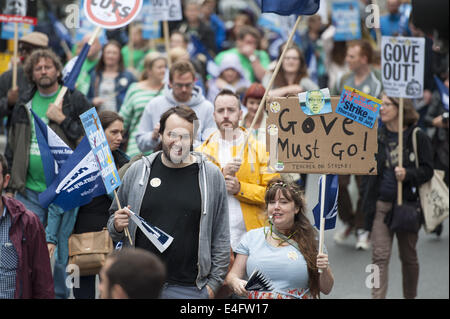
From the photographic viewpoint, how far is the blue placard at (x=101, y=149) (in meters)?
5.69

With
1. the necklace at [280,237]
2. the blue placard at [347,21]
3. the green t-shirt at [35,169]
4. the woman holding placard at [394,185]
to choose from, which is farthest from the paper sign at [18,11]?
the blue placard at [347,21]

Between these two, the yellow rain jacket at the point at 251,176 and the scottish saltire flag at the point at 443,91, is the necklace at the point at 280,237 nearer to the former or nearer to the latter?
the yellow rain jacket at the point at 251,176

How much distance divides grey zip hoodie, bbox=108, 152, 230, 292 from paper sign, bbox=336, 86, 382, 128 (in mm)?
922

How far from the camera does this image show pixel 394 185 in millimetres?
8031

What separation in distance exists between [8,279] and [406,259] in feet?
12.6

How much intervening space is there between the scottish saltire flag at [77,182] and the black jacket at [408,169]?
2.70 metres

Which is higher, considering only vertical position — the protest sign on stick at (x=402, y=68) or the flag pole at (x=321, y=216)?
the protest sign on stick at (x=402, y=68)

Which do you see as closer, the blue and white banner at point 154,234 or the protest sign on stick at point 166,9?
the blue and white banner at point 154,234

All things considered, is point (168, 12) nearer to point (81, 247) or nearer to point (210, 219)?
point (81, 247)

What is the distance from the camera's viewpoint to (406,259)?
8.02m

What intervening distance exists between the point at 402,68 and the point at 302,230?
2862 mm

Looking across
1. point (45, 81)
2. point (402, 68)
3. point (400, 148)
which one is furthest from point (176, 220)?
point (402, 68)

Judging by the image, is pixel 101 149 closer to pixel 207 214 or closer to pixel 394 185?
pixel 207 214
